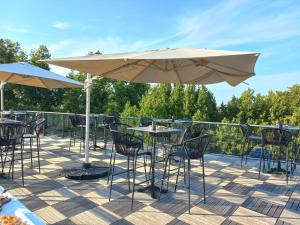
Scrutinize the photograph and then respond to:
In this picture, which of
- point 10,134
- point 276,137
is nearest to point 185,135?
point 276,137

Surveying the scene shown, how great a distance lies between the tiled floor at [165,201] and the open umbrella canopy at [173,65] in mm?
1740

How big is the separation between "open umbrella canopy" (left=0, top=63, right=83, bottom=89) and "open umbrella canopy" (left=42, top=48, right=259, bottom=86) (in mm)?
1464

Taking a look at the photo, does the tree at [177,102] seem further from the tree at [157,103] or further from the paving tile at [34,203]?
the paving tile at [34,203]

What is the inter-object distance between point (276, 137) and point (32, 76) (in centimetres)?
477

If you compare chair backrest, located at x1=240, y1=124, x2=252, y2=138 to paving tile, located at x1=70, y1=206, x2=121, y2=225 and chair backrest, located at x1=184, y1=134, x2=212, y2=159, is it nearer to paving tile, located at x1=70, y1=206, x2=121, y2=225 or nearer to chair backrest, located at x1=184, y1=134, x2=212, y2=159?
chair backrest, located at x1=184, y1=134, x2=212, y2=159

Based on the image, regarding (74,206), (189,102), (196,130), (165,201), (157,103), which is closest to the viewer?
(74,206)

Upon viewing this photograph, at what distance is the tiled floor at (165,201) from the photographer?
138 inches

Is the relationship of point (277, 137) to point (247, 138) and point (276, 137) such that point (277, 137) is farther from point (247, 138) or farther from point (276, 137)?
point (247, 138)

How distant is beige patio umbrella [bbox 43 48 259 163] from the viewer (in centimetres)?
329

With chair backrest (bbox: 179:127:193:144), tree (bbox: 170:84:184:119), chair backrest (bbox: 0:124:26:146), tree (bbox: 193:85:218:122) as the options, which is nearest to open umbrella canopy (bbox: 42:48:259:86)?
chair backrest (bbox: 179:127:193:144)

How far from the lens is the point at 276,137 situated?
560 cm

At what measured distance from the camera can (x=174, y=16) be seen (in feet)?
52.3

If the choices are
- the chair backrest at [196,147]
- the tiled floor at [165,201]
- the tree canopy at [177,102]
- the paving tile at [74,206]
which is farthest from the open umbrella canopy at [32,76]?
the tree canopy at [177,102]

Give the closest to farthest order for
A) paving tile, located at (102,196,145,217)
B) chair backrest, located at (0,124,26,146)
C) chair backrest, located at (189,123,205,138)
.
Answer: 1. paving tile, located at (102,196,145,217)
2. chair backrest, located at (0,124,26,146)
3. chair backrest, located at (189,123,205,138)
